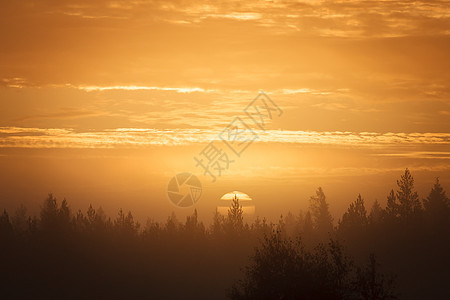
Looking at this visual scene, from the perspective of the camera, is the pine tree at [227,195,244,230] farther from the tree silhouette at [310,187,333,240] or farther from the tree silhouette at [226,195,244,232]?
the tree silhouette at [310,187,333,240]

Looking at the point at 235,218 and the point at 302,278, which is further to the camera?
the point at 235,218

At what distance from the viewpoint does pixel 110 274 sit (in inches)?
5236

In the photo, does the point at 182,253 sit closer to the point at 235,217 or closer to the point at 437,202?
the point at 235,217

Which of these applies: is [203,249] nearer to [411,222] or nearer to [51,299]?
[51,299]

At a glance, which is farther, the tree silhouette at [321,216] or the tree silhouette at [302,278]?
the tree silhouette at [321,216]

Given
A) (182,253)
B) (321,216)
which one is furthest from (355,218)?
(182,253)

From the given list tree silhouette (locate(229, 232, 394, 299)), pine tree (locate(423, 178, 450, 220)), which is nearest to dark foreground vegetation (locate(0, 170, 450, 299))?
pine tree (locate(423, 178, 450, 220))

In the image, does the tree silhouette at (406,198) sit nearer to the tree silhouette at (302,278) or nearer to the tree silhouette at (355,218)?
the tree silhouette at (355,218)

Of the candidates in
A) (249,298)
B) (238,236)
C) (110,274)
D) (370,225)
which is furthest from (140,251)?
(249,298)

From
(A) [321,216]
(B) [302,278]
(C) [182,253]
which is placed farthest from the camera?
(A) [321,216]

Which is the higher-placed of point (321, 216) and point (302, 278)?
point (321, 216)

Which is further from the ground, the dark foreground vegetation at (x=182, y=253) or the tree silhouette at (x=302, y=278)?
the dark foreground vegetation at (x=182, y=253)

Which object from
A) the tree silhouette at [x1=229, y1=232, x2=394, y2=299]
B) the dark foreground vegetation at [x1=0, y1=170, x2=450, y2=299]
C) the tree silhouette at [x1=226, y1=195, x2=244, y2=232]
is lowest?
the tree silhouette at [x1=229, y1=232, x2=394, y2=299]

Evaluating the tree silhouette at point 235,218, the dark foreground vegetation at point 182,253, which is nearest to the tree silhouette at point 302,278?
the dark foreground vegetation at point 182,253
